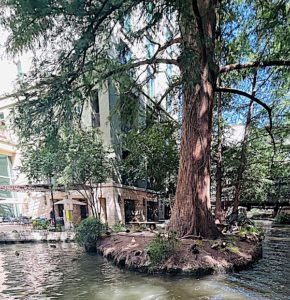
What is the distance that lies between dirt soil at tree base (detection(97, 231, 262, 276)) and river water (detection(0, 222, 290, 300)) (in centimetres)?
27

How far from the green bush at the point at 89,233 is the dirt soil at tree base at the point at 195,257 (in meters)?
1.86

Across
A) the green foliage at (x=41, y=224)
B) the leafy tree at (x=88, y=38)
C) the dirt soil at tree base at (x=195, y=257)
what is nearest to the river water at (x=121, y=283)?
the dirt soil at tree base at (x=195, y=257)

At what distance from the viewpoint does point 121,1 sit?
4.78 meters

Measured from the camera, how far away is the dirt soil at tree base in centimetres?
789

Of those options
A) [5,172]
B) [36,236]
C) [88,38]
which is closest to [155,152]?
[36,236]

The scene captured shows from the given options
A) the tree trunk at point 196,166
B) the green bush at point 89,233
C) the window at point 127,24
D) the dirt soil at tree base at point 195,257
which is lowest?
the dirt soil at tree base at point 195,257

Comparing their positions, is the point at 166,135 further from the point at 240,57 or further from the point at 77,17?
the point at 77,17

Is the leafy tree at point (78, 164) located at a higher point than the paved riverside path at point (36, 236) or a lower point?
higher

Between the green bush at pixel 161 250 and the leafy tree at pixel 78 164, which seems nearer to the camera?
the green bush at pixel 161 250

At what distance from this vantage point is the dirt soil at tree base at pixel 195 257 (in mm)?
7891

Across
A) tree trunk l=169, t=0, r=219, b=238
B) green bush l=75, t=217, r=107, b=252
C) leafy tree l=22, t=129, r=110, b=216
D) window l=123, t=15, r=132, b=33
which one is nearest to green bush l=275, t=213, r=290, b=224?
leafy tree l=22, t=129, r=110, b=216

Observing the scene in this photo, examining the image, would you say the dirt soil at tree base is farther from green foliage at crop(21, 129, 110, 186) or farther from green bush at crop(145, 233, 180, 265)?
green foliage at crop(21, 129, 110, 186)

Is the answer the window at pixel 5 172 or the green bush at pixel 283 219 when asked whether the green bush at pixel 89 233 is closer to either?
the window at pixel 5 172

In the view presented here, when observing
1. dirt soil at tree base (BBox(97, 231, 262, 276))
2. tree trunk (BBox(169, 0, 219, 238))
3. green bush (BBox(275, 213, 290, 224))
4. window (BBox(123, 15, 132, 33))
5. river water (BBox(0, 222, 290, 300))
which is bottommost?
green bush (BBox(275, 213, 290, 224))
